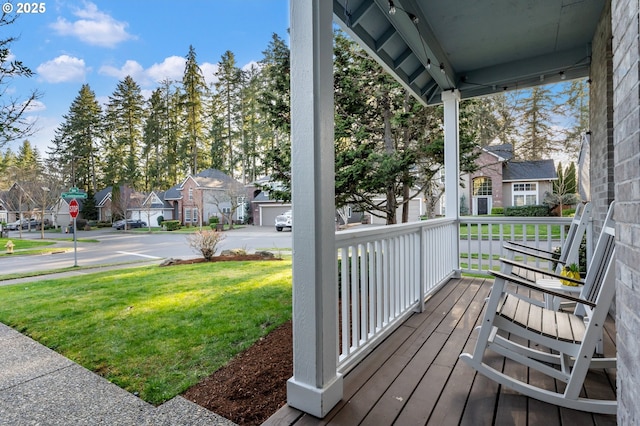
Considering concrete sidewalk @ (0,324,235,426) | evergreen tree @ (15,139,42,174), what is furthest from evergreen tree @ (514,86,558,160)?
evergreen tree @ (15,139,42,174)

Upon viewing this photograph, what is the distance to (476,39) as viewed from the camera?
3141mm

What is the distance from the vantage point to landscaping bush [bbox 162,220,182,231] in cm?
1005

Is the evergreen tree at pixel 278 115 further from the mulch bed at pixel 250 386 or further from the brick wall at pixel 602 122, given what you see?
the brick wall at pixel 602 122

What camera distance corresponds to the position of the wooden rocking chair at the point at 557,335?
1458 millimetres

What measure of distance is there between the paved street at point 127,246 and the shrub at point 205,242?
1.86 feet

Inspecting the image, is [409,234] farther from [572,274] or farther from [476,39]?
[476,39]

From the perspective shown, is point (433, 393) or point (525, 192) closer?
point (433, 393)

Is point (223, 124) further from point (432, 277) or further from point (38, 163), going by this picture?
point (432, 277)

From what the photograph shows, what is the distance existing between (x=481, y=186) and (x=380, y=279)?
7.02 m

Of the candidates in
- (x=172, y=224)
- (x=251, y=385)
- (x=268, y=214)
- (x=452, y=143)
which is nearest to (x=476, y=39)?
(x=452, y=143)

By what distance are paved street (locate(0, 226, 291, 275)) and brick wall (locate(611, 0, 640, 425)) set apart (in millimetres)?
8077

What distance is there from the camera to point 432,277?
11.1ft

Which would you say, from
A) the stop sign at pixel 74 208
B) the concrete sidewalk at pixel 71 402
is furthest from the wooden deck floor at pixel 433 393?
the stop sign at pixel 74 208

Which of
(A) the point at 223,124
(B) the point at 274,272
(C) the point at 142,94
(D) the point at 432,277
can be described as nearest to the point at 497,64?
(D) the point at 432,277
